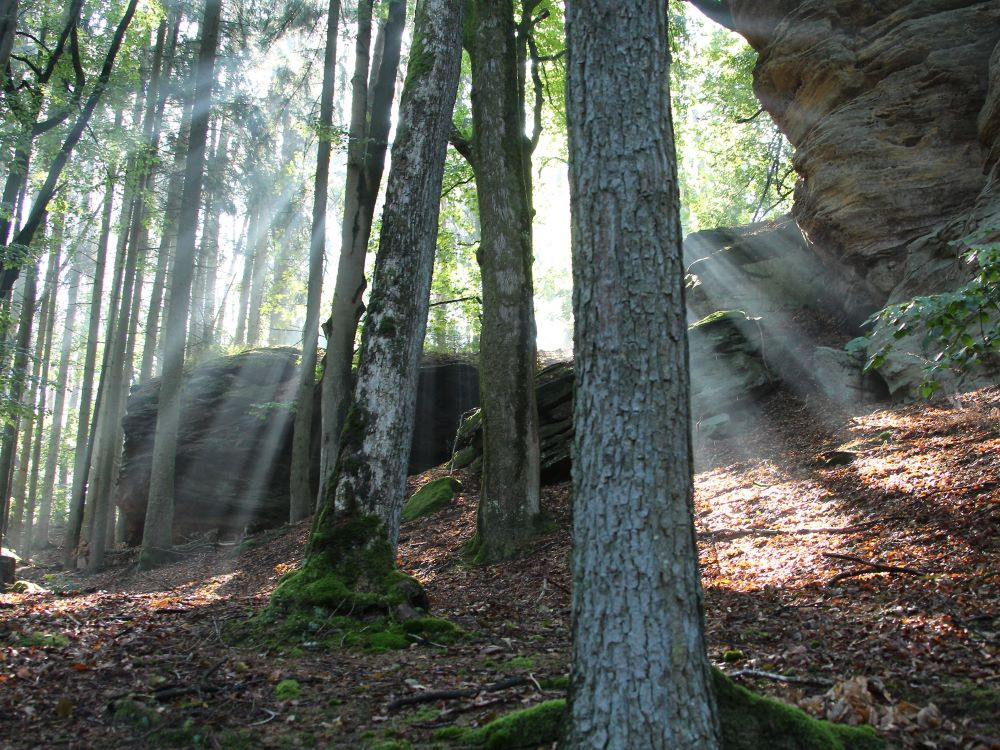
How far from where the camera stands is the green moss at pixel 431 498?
12.4 metres

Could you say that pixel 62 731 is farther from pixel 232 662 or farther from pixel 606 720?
pixel 606 720

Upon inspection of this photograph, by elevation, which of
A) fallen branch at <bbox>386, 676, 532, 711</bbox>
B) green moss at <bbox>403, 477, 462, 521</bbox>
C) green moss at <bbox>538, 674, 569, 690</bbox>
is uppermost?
green moss at <bbox>403, 477, 462, 521</bbox>

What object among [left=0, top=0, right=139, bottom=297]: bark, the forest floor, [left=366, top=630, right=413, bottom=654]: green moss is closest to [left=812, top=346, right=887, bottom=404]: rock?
the forest floor

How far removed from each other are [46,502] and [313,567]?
30042mm

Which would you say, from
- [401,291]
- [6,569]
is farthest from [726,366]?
[6,569]

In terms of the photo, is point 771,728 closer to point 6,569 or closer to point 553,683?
point 553,683

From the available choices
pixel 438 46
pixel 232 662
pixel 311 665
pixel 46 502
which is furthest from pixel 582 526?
pixel 46 502

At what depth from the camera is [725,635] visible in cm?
520

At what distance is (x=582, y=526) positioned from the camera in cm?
286

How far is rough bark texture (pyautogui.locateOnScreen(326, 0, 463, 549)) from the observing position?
6.29 m

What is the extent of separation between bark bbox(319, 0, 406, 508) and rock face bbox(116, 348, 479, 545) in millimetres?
4397

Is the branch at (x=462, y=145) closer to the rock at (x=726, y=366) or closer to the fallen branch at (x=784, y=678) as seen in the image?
the rock at (x=726, y=366)

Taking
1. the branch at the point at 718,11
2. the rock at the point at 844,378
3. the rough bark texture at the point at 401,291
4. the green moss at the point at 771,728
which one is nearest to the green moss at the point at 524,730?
the green moss at the point at 771,728

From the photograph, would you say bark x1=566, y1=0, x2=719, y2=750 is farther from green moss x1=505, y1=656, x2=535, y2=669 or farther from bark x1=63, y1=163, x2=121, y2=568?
bark x1=63, y1=163, x2=121, y2=568
